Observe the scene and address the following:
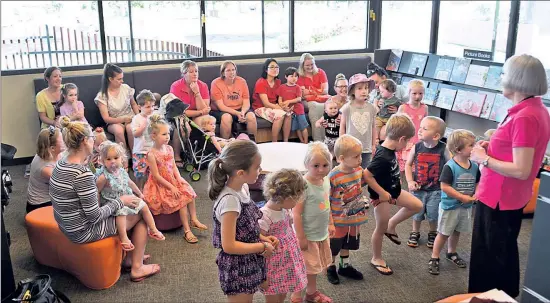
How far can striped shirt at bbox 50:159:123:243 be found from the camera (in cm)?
307

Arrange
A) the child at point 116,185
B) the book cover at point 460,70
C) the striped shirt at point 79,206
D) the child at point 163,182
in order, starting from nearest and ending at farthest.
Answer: the striped shirt at point 79,206
the child at point 116,185
the child at point 163,182
the book cover at point 460,70

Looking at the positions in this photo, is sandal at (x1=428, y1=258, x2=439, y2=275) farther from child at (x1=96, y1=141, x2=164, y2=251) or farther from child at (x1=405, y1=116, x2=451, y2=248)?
child at (x1=96, y1=141, x2=164, y2=251)

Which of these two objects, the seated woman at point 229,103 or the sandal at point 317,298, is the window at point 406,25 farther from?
the sandal at point 317,298

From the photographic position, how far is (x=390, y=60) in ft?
24.4

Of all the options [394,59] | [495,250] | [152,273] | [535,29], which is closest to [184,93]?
[152,273]

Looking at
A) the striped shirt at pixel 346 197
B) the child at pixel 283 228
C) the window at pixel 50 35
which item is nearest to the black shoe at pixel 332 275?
the striped shirt at pixel 346 197

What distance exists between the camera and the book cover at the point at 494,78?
5.76 metres

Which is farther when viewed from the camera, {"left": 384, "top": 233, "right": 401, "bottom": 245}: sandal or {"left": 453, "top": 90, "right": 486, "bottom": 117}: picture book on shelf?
{"left": 453, "top": 90, "right": 486, "bottom": 117}: picture book on shelf

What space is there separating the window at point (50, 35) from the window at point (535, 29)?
489 centimetres

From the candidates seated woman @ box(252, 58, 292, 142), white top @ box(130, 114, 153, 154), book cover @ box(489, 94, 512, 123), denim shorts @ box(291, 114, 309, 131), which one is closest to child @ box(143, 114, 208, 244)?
white top @ box(130, 114, 153, 154)

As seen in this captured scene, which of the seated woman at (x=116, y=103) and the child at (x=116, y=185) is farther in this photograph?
the seated woman at (x=116, y=103)

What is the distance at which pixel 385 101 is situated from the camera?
18.6 ft

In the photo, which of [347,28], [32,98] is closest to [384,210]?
[32,98]

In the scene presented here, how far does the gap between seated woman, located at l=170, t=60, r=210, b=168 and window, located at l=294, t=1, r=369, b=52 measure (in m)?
1.94
